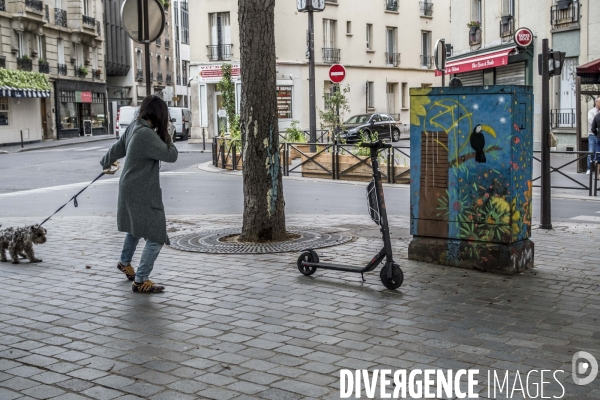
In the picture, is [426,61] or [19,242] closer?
[19,242]

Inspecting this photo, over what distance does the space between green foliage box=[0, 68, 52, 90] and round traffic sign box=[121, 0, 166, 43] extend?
3348 centimetres

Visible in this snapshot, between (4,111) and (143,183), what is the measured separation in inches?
1480

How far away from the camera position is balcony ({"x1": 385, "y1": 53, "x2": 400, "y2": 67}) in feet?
157

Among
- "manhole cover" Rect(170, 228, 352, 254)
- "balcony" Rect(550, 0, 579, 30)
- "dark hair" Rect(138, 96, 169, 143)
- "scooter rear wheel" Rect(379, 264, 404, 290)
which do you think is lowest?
"manhole cover" Rect(170, 228, 352, 254)

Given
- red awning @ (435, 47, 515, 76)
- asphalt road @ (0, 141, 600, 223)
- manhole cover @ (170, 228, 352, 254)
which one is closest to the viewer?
manhole cover @ (170, 228, 352, 254)

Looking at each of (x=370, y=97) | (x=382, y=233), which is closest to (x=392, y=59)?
(x=370, y=97)

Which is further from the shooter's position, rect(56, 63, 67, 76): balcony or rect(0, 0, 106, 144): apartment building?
rect(56, 63, 67, 76): balcony

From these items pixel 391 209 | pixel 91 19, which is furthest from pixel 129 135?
pixel 91 19

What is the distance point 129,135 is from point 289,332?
230cm

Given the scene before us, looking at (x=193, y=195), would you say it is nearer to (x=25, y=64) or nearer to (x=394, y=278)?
(x=394, y=278)

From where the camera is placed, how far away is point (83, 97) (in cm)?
5091

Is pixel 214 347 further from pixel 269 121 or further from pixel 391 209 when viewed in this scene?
pixel 391 209

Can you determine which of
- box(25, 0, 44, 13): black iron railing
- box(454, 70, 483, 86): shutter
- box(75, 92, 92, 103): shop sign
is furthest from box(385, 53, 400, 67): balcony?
box(25, 0, 44, 13): black iron railing

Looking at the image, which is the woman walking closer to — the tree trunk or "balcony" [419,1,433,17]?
the tree trunk
